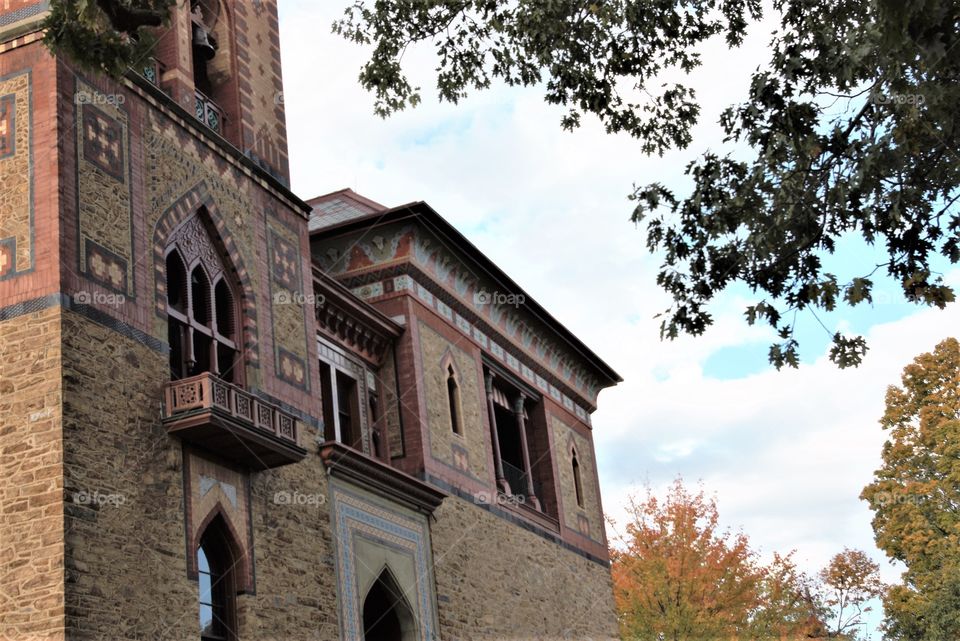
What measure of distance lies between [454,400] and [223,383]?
388 inches

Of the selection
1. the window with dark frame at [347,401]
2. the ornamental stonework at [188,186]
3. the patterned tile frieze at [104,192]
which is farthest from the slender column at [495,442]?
the patterned tile frieze at [104,192]

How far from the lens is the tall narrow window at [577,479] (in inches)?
1200

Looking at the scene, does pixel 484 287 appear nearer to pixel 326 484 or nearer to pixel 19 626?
pixel 326 484

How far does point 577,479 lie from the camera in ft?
101

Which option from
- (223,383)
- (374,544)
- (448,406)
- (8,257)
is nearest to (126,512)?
(223,383)

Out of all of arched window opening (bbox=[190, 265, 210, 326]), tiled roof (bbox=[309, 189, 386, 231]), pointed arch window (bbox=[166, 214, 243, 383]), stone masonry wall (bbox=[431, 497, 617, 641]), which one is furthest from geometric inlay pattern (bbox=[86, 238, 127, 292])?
tiled roof (bbox=[309, 189, 386, 231])

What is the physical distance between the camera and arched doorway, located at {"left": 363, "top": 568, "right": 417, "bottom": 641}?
19906mm

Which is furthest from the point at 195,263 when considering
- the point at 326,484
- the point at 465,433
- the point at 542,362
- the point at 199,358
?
the point at 542,362

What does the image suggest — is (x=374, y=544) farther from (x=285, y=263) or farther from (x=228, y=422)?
(x=228, y=422)

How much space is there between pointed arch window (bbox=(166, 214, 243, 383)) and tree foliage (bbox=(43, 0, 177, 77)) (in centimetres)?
547

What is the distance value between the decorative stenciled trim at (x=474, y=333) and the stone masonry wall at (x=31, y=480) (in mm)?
10019

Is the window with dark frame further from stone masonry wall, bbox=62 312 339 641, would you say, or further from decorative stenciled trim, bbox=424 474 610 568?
stone masonry wall, bbox=62 312 339 641

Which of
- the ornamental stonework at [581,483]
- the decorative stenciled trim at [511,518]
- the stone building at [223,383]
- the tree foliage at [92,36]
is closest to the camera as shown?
the tree foliage at [92,36]

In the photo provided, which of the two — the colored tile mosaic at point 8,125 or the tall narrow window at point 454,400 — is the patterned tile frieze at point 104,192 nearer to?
the colored tile mosaic at point 8,125
